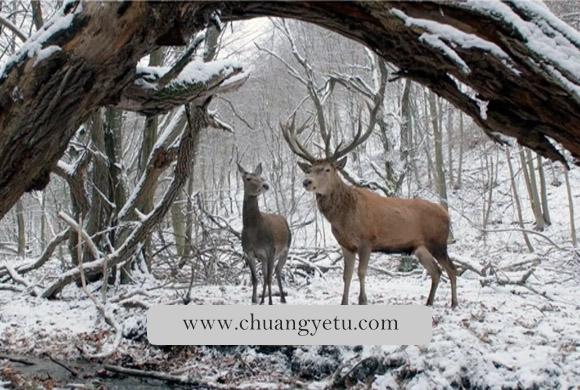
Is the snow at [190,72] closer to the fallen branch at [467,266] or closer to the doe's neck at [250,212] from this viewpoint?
the doe's neck at [250,212]

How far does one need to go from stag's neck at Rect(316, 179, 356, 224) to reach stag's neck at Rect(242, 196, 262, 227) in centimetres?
82

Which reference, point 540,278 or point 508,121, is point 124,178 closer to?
point 540,278

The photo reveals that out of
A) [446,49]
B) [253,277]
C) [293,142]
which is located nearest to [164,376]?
[253,277]

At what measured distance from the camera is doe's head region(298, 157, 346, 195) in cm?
653

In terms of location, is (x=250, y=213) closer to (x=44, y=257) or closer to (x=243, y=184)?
(x=243, y=184)

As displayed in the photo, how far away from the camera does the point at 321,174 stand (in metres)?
6.62

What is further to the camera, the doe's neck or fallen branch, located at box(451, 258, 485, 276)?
fallen branch, located at box(451, 258, 485, 276)

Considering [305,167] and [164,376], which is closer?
[164,376]

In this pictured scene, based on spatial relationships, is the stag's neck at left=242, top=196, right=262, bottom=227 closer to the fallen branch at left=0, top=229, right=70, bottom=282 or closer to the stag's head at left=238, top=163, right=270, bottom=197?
the stag's head at left=238, top=163, right=270, bottom=197

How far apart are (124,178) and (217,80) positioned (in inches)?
202

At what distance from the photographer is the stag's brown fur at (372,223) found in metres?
6.58

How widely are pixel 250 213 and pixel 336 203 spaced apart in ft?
3.47

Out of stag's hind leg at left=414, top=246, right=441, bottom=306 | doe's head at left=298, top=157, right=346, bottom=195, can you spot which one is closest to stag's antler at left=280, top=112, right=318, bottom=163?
doe's head at left=298, top=157, right=346, bottom=195

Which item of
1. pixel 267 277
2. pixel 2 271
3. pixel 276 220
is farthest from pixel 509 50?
pixel 2 271
